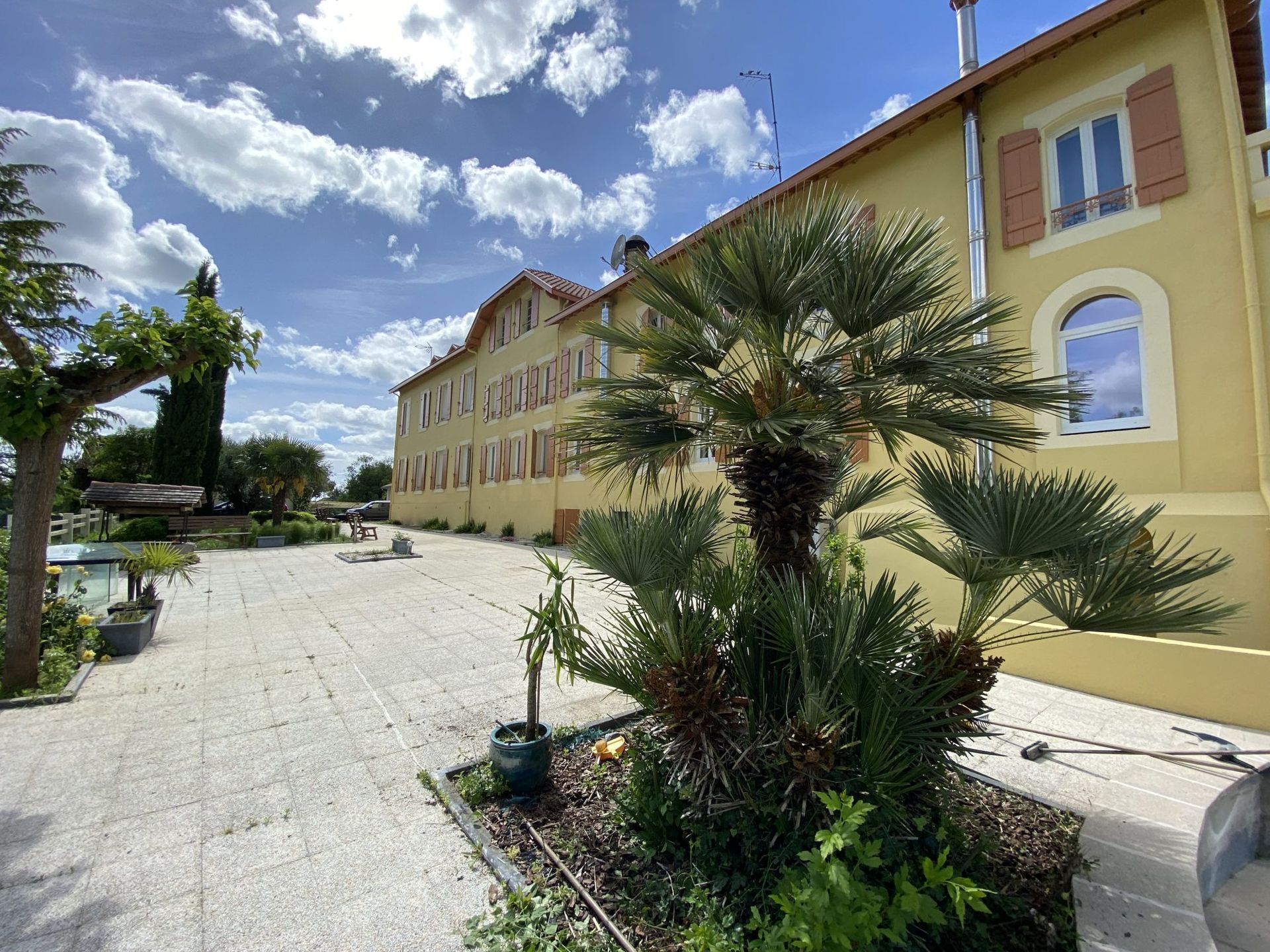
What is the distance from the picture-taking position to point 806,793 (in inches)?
85.5

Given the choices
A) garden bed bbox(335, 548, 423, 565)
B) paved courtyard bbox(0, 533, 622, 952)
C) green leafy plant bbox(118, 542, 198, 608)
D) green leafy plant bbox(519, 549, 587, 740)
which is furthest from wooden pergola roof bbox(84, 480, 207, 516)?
green leafy plant bbox(519, 549, 587, 740)

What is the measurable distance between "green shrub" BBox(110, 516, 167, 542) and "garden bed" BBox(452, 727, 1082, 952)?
20.9 meters

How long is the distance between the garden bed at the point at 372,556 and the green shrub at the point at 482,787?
458 inches

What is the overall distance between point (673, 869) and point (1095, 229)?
27.4 ft

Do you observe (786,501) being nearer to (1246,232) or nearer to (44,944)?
(44,944)

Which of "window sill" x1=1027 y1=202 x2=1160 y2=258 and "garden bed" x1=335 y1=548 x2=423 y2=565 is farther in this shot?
"garden bed" x1=335 y1=548 x2=423 y2=565

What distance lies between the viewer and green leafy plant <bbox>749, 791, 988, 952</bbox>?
1.63 m

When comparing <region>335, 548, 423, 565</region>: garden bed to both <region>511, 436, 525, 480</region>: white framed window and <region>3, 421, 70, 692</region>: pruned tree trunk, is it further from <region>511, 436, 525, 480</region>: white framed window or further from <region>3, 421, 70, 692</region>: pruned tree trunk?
<region>3, 421, 70, 692</region>: pruned tree trunk

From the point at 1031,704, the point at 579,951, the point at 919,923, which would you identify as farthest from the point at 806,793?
the point at 1031,704

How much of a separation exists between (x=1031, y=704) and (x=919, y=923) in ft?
12.4

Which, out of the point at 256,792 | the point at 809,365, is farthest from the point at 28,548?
the point at 809,365

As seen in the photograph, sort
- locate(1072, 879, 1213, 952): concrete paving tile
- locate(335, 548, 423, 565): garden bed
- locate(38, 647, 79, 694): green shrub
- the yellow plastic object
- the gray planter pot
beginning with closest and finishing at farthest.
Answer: locate(1072, 879, 1213, 952): concrete paving tile, the yellow plastic object, locate(38, 647, 79, 694): green shrub, the gray planter pot, locate(335, 548, 423, 565): garden bed

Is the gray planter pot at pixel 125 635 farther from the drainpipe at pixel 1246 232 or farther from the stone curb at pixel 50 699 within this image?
the drainpipe at pixel 1246 232

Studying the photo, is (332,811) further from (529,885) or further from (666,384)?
(666,384)
